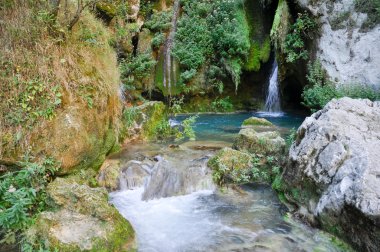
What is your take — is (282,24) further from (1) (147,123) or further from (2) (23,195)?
(2) (23,195)

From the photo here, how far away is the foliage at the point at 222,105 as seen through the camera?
47.1 ft

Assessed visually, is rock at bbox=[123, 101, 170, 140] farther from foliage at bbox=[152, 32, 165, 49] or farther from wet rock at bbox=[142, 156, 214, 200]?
foliage at bbox=[152, 32, 165, 49]

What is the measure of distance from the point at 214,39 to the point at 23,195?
37.9 feet

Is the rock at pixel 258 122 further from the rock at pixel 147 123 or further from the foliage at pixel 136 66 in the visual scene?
the foliage at pixel 136 66

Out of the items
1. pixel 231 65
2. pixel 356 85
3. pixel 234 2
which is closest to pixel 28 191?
pixel 356 85

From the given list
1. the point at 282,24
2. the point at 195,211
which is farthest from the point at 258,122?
the point at 195,211

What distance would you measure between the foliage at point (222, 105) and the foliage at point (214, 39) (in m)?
1.36

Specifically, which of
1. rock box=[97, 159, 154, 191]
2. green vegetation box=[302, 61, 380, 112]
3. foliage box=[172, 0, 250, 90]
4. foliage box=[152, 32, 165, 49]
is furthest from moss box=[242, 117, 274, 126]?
foliage box=[152, 32, 165, 49]

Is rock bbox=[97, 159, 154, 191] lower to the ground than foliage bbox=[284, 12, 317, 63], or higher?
lower

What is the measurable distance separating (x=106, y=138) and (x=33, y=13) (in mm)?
2434

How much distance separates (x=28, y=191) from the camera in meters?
4.06

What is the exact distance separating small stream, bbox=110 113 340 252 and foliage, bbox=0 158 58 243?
4.41 ft

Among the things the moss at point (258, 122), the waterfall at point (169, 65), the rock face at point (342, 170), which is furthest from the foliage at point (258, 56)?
the rock face at point (342, 170)

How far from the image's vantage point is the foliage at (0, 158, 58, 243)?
12.5 feet
